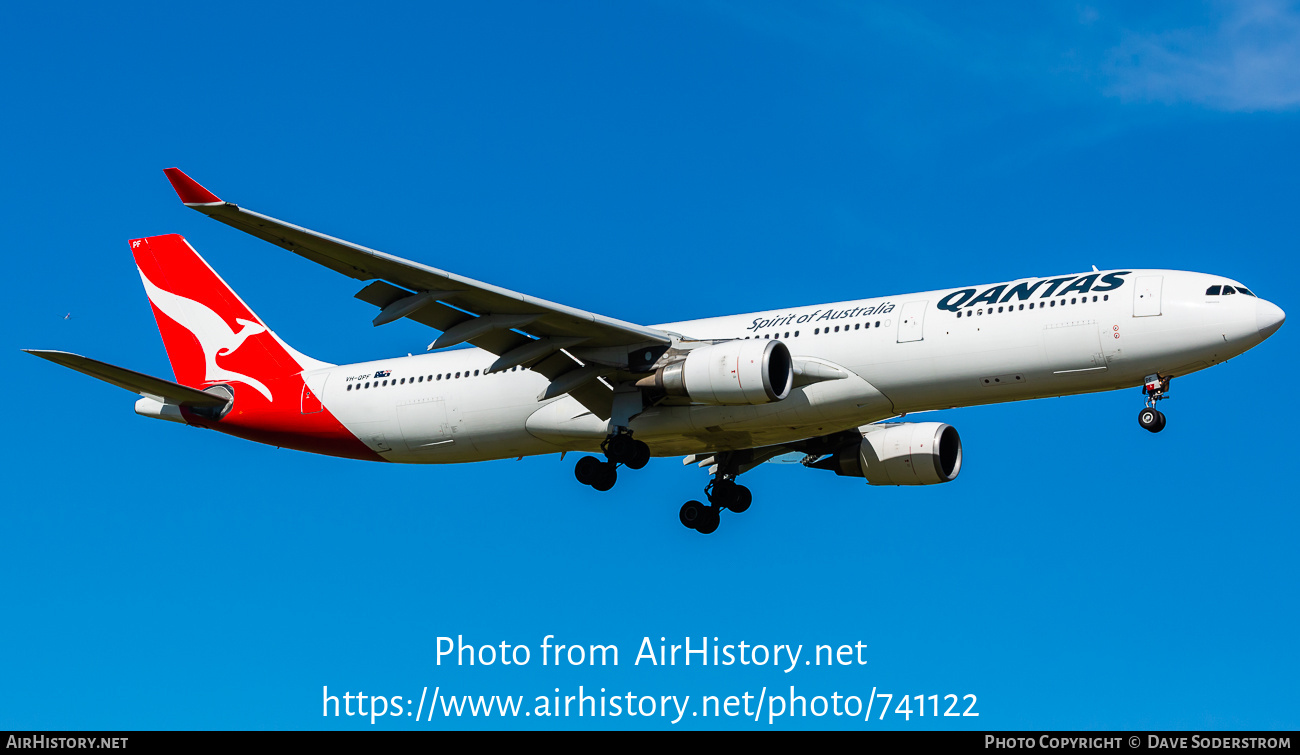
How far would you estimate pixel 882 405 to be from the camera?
31.5m

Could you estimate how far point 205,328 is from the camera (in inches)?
1574

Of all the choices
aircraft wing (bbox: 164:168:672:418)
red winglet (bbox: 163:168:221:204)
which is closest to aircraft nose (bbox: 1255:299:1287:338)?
aircraft wing (bbox: 164:168:672:418)

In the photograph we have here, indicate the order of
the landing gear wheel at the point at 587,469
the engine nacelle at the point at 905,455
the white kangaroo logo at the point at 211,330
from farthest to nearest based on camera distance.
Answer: the white kangaroo logo at the point at 211,330 → the engine nacelle at the point at 905,455 → the landing gear wheel at the point at 587,469

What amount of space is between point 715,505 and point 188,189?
16.6 metres

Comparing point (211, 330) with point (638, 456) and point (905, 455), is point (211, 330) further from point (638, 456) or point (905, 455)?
point (905, 455)

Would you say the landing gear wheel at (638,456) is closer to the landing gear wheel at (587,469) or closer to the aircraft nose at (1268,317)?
the landing gear wheel at (587,469)

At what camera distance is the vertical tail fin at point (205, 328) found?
38.8m

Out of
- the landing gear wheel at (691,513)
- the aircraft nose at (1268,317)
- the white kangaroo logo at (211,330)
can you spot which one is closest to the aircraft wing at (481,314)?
the landing gear wheel at (691,513)

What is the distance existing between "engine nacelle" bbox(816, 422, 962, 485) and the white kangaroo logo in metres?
15.7

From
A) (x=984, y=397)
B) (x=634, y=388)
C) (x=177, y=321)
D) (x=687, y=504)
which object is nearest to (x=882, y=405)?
(x=984, y=397)

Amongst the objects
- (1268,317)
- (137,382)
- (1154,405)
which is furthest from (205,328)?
(1268,317)

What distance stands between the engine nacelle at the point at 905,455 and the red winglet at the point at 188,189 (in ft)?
58.6

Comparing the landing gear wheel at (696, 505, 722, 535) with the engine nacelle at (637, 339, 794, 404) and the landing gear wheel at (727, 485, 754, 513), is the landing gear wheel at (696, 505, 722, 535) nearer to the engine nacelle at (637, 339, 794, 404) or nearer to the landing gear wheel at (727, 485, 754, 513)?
the landing gear wheel at (727, 485, 754, 513)
